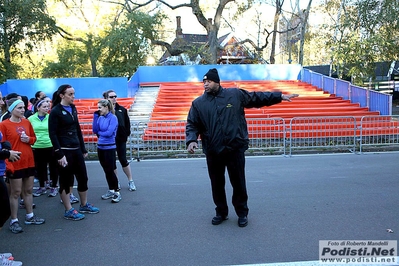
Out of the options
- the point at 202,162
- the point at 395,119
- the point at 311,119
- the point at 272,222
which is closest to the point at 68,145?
the point at 272,222

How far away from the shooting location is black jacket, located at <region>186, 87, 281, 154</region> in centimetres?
464

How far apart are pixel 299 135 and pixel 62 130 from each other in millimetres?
7942

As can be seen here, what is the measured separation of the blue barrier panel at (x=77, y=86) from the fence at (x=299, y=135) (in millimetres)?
7618

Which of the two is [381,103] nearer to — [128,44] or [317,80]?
[317,80]

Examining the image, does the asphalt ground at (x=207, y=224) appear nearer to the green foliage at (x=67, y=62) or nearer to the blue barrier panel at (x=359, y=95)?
the blue barrier panel at (x=359, y=95)

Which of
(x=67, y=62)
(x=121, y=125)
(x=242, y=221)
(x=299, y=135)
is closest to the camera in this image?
(x=242, y=221)

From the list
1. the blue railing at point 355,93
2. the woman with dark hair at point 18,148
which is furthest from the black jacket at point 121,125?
the blue railing at point 355,93

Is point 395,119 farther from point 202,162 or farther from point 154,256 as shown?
point 154,256

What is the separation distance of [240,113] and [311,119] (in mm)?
7243

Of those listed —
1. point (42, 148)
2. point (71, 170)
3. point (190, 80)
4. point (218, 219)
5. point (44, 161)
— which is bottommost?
point (218, 219)

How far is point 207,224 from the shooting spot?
16.5ft

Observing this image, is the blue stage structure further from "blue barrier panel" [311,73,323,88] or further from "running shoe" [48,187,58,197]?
"running shoe" [48,187,58,197]

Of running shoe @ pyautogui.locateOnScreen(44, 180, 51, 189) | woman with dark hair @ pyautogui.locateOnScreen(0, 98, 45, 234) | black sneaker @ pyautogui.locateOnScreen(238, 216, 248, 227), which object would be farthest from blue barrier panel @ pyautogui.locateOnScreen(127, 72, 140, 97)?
black sneaker @ pyautogui.locateOnScreen(238, 216, 248, 227)

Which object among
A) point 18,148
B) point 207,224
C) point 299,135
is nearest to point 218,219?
point 207,224
